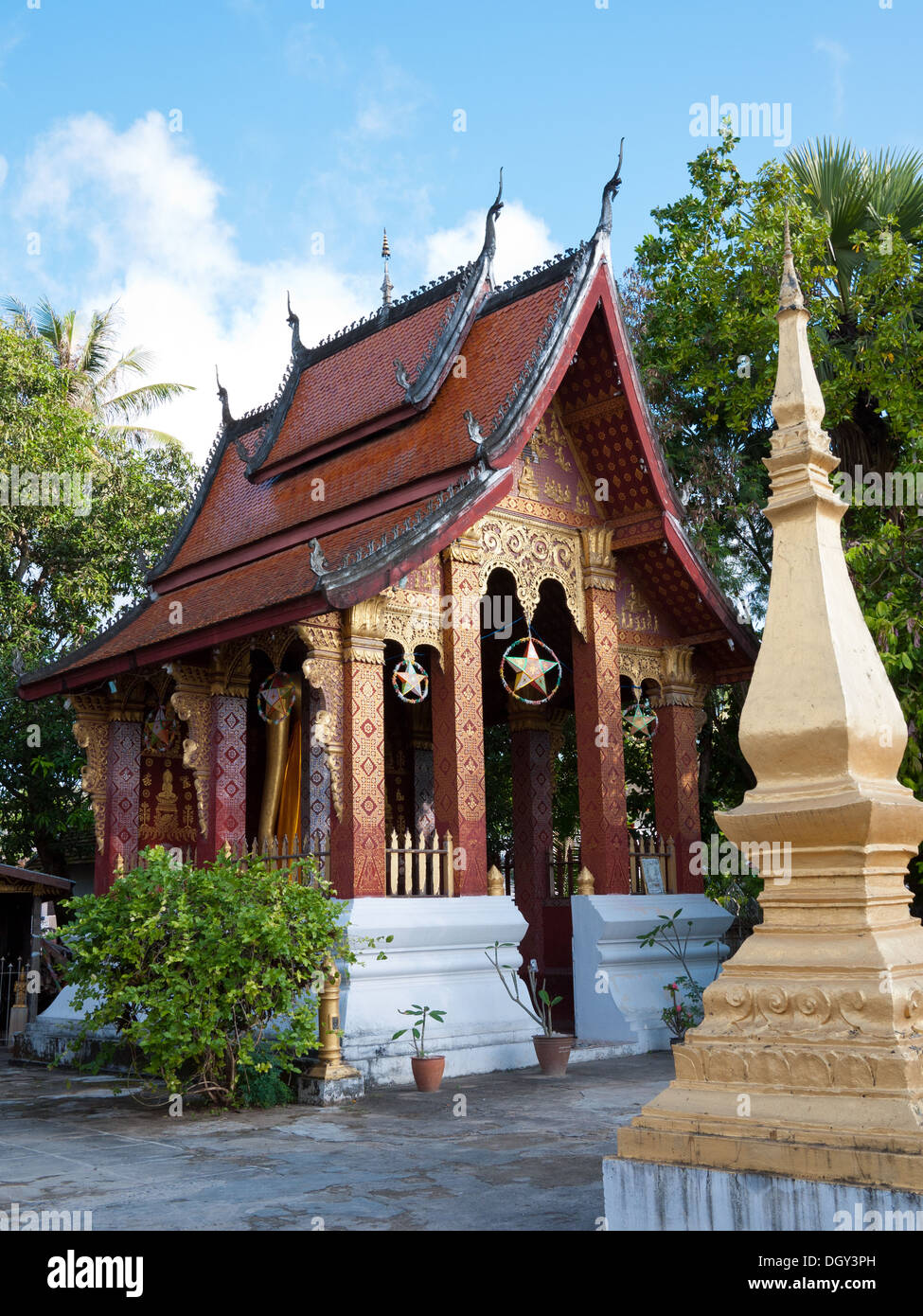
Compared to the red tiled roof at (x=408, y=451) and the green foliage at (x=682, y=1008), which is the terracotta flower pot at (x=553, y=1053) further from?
the red tiled roof at (x=408, y=451)

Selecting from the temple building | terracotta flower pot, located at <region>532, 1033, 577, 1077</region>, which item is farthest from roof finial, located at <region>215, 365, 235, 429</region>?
terracotta flower pot, located at <region>532, 1033, 577, 1077</region>

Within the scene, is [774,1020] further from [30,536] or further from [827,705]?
[30,536]

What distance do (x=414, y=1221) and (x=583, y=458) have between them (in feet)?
27.7

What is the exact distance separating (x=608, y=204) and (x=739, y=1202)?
9116 millimetres

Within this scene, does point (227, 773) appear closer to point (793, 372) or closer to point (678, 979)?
point (678, 979)

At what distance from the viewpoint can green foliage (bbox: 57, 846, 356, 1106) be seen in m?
7.33

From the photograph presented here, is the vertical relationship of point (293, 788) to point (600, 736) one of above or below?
below

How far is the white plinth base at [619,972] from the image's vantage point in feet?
34.6

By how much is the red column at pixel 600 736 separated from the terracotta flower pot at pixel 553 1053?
227 centimetres

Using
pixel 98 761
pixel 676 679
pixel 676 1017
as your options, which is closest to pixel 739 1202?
pixel 676 1017

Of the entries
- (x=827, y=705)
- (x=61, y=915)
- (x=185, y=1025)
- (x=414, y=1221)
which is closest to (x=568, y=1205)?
(x=414, y=1221)

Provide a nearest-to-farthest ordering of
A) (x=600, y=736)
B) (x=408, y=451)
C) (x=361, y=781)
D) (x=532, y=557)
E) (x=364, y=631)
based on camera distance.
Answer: (x=361, y=781) → (x=364, y=631) → (x=532, y=557) → (x=600, y=736) → (x=408, y=451)

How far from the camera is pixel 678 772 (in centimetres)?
1245

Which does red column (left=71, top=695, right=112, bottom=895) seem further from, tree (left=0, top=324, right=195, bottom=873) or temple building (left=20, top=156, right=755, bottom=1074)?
tree (left=0, top=324, right=195, bottom=873)
